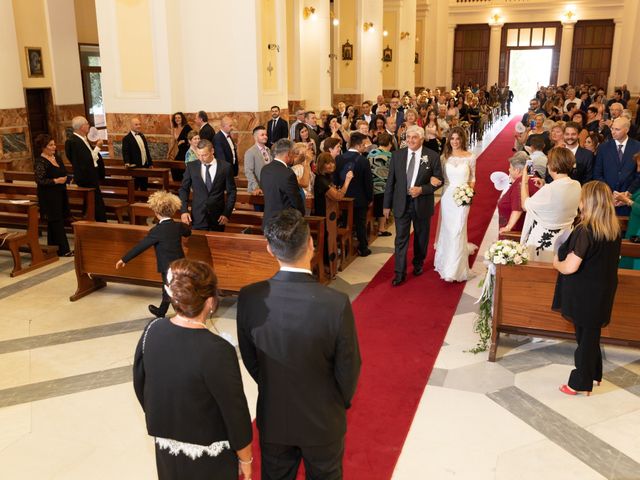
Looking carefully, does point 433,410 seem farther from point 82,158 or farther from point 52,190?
point 82,158

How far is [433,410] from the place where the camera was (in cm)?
434

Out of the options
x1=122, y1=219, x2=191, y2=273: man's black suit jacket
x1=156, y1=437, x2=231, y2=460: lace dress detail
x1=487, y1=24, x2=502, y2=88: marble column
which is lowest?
x1=156, y1=437, x2=231, y2=460: lace dress detail

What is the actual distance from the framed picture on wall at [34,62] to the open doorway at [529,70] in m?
24.4

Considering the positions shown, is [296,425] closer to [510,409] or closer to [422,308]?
[510,409]

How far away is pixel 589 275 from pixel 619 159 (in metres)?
3.56

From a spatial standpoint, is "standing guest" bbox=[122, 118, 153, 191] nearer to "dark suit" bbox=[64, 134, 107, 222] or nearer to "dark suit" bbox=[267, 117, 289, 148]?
"dark suit" bbox=[64, 134, 107, 222]

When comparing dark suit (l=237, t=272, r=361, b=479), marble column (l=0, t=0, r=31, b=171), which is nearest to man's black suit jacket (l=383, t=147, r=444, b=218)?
dark suit (l=237, t=272, r=361, b=479)

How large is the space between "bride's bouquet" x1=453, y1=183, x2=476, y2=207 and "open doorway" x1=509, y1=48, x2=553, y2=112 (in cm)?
2742

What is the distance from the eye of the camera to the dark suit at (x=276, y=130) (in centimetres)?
1133

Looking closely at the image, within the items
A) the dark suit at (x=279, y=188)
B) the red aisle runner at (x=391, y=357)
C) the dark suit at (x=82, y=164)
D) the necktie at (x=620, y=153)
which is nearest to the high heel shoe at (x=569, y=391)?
the red aisle runner at (x=391, y=357)

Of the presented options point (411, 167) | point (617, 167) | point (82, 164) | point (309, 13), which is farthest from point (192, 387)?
point (309, 13)

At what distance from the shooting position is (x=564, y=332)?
4953mm

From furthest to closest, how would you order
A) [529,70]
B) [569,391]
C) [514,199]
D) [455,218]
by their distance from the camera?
[529,70]
[455,218]
[514,199]
[569,391]

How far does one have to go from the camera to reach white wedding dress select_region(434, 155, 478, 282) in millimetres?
6594
